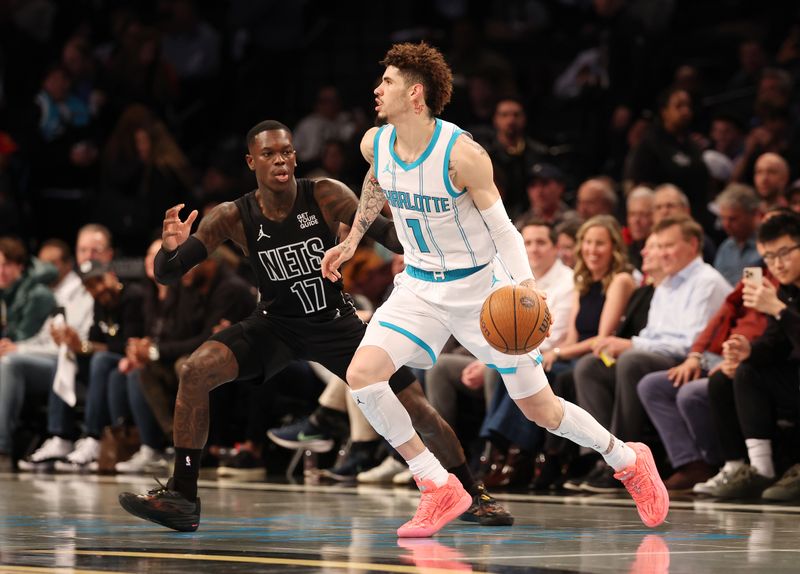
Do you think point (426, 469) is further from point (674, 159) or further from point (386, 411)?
point (674, 159)

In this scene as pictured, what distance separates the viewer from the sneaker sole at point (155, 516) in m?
6.49

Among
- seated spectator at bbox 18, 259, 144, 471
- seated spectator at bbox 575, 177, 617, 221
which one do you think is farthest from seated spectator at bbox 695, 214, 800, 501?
seated spectator at bbox 18, 259, 144, 471

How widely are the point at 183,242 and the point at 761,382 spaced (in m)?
3.50

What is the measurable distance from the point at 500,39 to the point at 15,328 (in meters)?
6.05

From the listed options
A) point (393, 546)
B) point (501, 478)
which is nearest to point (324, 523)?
point (393, 546)

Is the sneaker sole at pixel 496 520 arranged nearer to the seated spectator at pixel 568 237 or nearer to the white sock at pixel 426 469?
the white sock at pixel 426 469

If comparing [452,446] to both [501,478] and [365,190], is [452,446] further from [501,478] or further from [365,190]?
[501,478]

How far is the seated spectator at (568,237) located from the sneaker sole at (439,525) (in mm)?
4032

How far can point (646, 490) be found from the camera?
21.3 ft

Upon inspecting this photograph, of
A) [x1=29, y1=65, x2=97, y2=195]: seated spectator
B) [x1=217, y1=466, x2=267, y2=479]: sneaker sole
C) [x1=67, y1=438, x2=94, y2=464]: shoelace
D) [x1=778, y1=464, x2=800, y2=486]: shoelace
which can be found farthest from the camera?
[x1=29, y1=65, x2=97, y2=195]: seated spectator

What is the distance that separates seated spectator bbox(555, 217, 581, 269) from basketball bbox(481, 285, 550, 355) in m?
4.16

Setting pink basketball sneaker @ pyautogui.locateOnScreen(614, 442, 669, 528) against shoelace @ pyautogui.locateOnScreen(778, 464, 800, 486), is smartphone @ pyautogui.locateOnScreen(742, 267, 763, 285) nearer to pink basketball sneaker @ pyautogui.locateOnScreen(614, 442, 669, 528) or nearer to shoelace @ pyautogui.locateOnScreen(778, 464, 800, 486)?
shoelace @ pyautogui.locateOnScreen(778, 464, 800, 486)

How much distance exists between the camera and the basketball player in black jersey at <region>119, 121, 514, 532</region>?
6781 mm

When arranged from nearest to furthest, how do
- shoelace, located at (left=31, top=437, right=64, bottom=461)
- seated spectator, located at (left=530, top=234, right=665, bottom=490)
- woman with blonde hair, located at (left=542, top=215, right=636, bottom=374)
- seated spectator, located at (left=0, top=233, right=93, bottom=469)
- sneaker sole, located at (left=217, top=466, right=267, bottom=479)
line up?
seated spectator, located at (left=530, top=234, right=665, bottom=490), woman with blonde hair, located at (left=542, top=215, right=636, bottom=374), sneaker sole, located at (left=217, top=466, right=267, bottom=479), shoelace, located at (left=31, top=437, right=64, bottom=461), seated spectator, located at (left=0, top=233, right=93, bottom=469)
